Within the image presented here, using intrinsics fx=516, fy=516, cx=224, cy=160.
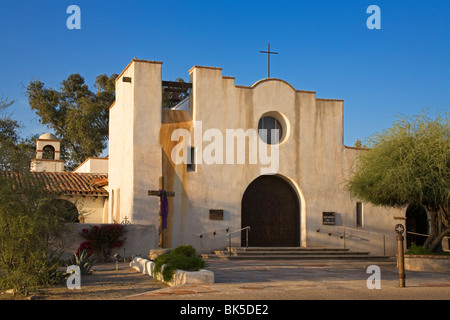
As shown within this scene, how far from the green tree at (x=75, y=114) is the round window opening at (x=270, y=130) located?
20376 millimetres

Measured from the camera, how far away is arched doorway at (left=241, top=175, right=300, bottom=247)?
22.0 meters

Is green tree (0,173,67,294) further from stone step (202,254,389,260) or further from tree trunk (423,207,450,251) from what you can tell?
tree trunk (423,207,450,251)

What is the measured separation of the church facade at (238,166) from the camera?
20.7 metres

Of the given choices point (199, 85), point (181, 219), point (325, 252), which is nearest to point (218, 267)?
point (181, 219)

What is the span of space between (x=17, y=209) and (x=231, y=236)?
11591 millimetres

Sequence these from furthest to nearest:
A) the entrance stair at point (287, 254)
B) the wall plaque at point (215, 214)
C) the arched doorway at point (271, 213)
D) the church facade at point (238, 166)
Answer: the arched doorway at point (271, 213)
the wall plaque at point (215, 214)
the church facade at point (238, 166)
the entrance stair at point (287, 254)

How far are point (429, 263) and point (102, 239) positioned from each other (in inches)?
415

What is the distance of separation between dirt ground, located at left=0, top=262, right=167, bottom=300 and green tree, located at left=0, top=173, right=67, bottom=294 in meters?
0.36

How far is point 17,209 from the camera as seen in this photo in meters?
10.7

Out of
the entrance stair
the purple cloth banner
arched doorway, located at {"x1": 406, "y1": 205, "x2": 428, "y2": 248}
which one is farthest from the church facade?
the purple cloth banner

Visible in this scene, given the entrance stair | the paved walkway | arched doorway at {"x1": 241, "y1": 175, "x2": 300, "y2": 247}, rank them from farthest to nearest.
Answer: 1. arched doorway at {"x1": 241, "y1": 175, "x2": 300, "y2": 247}
2. the entrance stair
3. the paved walkway

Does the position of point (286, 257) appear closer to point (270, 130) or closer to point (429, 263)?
point (429, 263)

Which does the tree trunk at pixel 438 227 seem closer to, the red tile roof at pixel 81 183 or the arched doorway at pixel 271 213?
the arched doorway at pixel 271 213

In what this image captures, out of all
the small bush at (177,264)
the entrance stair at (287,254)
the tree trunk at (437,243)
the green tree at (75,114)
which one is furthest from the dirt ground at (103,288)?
the green tree at (75,114)
